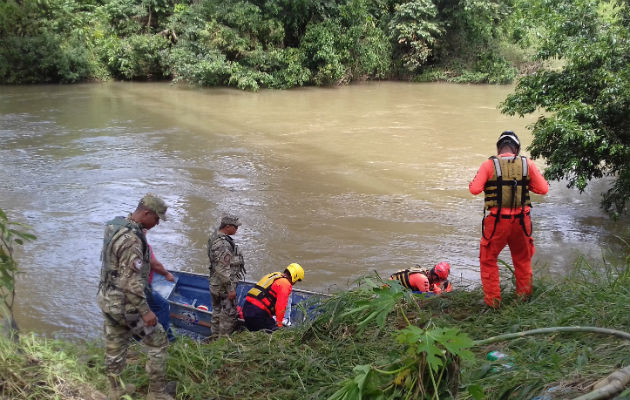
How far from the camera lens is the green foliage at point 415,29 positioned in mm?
30047

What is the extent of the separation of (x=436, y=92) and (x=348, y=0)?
6.47 m

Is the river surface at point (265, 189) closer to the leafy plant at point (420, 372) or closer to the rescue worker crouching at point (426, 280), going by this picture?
the rescue worker crouching at point (426, 280)

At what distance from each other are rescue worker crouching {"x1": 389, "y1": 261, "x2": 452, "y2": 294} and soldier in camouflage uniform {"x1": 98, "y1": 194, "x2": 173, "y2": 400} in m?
3.37

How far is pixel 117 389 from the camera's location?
4.43m

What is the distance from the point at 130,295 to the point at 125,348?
21.2 inches

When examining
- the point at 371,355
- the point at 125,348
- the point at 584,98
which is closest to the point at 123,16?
the point at 584,98

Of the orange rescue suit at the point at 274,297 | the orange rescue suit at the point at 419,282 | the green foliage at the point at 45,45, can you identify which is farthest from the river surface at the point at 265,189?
the green foliage at the point at 45,45

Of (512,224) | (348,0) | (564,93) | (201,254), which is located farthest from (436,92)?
(512,224)

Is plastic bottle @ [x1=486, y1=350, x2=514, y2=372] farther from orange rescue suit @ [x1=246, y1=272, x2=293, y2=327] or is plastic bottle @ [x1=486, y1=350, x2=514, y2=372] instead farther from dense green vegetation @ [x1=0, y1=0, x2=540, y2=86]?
dense green vegetation @ [x1=0, y1=0, x2=540, y2=86]

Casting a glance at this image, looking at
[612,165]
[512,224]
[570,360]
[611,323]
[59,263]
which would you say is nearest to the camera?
[570,360]

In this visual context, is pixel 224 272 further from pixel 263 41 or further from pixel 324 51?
pixel 263 41

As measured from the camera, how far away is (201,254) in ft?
33.8

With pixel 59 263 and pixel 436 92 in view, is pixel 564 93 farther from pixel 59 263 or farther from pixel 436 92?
pixel 436 92

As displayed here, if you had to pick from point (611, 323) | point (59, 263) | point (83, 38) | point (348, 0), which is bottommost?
point (59, 263)
